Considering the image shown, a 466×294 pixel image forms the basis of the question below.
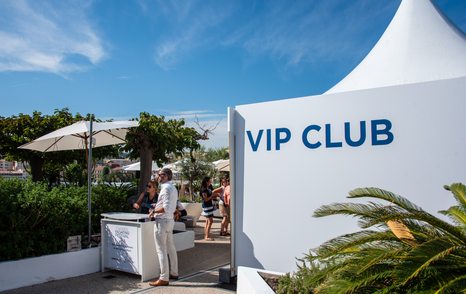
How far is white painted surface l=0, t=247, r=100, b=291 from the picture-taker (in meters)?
5.80

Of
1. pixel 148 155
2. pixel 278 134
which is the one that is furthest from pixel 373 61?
pixel 148 155

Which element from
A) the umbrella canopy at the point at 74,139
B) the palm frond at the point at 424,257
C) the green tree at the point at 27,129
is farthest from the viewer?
the green tree at the point at 27,129

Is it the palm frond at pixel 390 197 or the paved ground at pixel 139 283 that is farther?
the paved ground at pixel 139 283

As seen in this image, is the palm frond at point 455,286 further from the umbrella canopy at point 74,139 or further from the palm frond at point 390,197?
the umbrella canopy at point 74,139

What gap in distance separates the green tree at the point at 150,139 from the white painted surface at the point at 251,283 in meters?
5.86

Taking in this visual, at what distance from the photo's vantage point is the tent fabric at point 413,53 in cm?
→ 668

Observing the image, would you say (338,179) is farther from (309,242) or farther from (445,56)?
(445,56)

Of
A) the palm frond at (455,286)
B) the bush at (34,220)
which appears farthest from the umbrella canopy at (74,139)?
the palm frond at (455,286)

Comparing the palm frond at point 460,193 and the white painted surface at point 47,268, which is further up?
the palm frond at point 460,193

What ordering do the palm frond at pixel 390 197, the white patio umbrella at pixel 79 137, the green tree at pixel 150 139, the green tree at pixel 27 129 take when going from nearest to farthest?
the palm frond at pixel 390 197 < the white patio umbrella at pixel 79 137 < the green tree at pixel 150 139 < the green tree at pixel 27 129

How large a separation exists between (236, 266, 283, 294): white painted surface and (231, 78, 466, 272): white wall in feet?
2.30

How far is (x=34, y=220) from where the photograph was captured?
6.26 meters

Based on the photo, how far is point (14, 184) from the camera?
6.74 m

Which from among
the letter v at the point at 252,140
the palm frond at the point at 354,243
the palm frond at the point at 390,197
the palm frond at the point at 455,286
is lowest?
the palm frond at the point at 455,286
